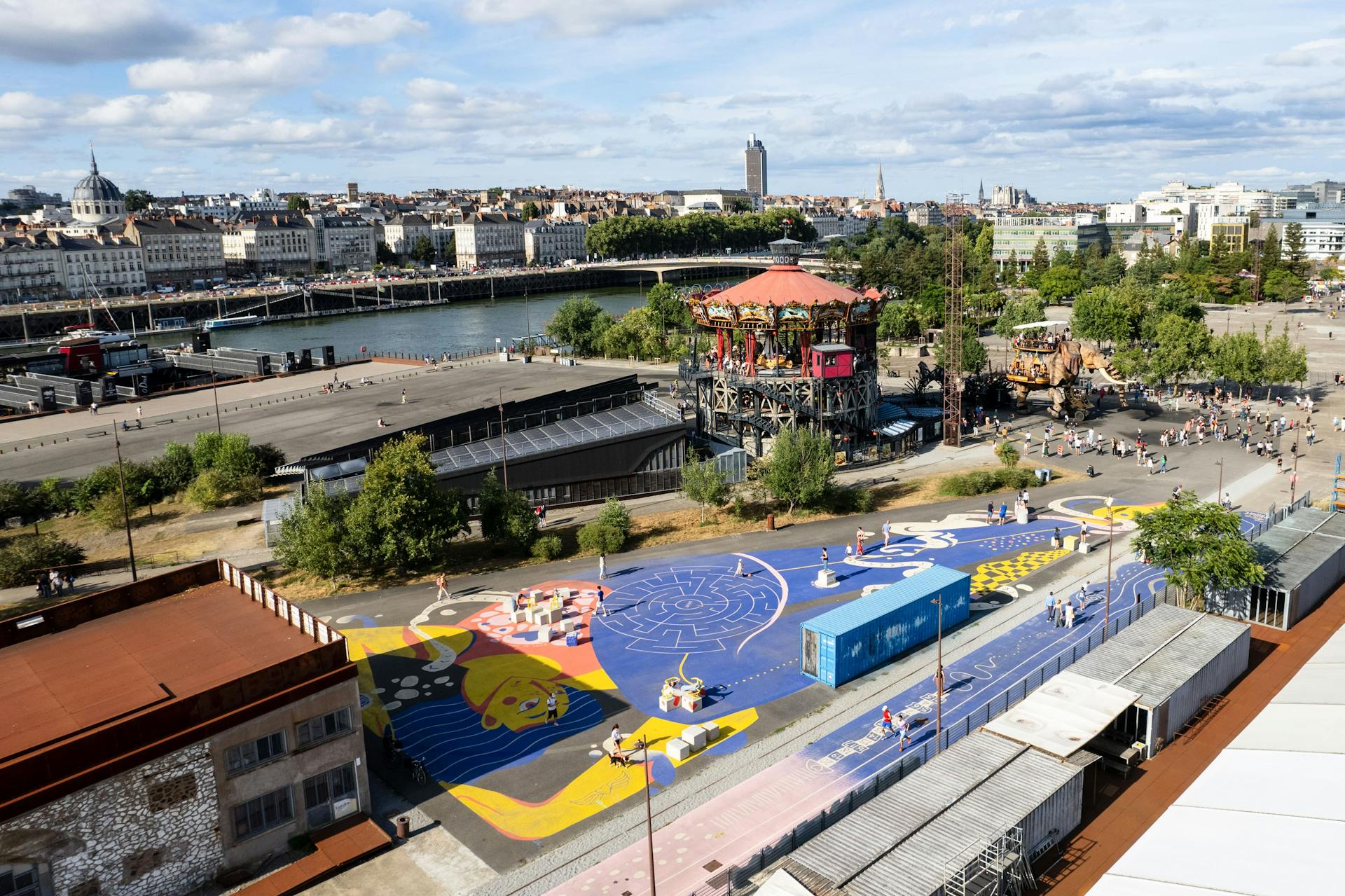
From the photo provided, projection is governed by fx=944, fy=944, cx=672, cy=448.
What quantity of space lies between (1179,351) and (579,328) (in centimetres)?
6670

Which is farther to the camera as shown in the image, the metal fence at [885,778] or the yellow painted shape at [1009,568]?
the yellow painted shape at [1009,568]

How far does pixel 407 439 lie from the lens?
53.0 meters

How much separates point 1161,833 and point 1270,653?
1830 centimetres

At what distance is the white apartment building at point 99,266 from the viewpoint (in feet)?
619

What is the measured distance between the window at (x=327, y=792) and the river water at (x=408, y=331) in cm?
10970

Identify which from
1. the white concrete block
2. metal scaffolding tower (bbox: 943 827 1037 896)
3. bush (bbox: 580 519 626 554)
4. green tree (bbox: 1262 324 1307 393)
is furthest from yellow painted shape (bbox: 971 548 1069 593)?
green tree (bbox: 1262 324 1307 393)

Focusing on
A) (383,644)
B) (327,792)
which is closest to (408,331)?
(383,644)

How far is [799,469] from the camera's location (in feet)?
188

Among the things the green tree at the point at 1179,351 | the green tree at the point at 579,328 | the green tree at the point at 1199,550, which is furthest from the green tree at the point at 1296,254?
the green tree at the point at 1199,550

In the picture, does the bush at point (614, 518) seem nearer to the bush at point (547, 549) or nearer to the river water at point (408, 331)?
the bush at point (547, 549)

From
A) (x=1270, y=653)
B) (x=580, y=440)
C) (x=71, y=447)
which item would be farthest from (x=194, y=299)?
(x=1270, y=653)

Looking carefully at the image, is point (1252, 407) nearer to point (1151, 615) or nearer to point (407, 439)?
point (1151, 615)

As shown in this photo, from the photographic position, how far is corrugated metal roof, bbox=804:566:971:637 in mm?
37625

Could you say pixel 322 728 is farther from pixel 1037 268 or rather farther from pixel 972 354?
pixel 1037 268
